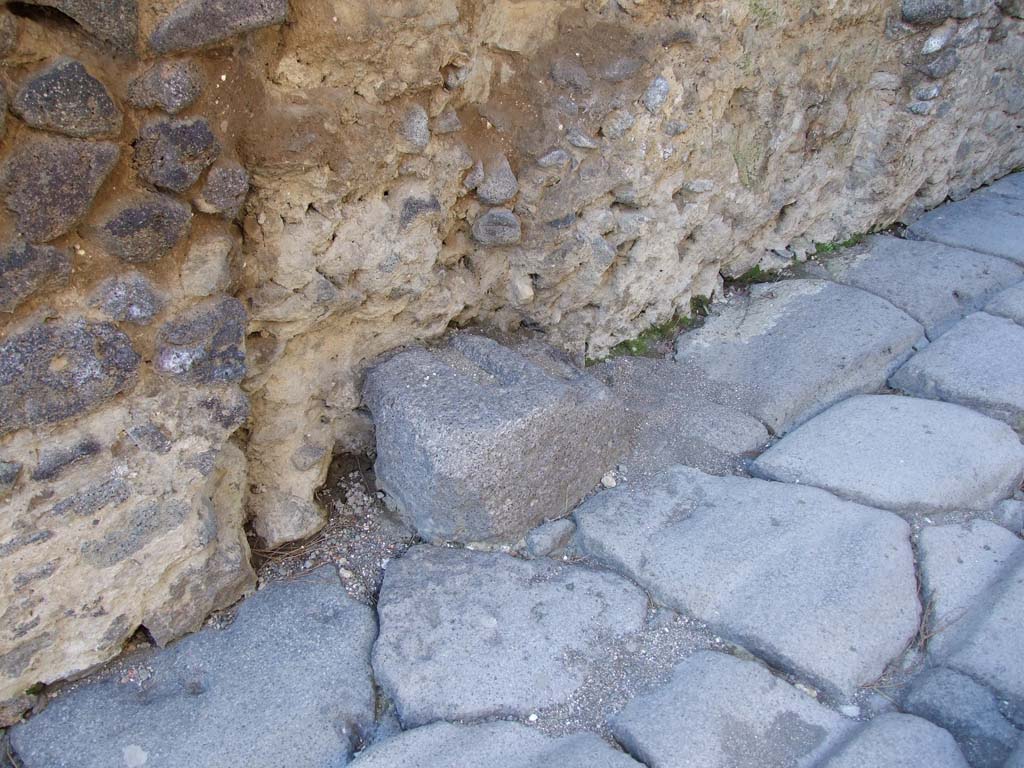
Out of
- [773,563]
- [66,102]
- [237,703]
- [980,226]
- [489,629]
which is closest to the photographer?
[66,102]

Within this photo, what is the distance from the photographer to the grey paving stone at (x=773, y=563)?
170cm

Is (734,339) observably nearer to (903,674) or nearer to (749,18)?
(749,18)

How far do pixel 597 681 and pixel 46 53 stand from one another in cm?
140

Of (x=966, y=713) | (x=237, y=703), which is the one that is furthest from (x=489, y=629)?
(x=966, y=713)

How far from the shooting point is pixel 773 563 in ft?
6.08

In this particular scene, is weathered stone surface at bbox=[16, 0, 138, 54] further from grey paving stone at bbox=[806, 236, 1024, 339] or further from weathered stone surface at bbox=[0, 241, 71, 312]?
grey paving stone at bbox=[806, 236, 1024, 339]

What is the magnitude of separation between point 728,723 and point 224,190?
1296mm

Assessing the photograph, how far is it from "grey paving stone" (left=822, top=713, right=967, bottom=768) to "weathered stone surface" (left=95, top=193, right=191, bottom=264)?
1.43 metres

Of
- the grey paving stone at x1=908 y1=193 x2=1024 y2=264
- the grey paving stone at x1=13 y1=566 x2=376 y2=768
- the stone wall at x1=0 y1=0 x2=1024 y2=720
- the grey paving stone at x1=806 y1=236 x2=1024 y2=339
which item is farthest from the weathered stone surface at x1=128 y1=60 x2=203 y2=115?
the grey paving stone at x1=908 y1=193 x2=1024 y2=264

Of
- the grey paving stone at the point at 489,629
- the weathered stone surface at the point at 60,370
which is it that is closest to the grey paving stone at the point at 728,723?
the grey paving stone at the point at 489,629

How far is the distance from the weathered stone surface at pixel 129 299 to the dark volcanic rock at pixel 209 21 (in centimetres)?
37

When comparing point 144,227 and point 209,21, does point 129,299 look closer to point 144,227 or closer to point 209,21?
point 144,227

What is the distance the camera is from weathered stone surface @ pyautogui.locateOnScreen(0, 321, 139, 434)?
1340 mm

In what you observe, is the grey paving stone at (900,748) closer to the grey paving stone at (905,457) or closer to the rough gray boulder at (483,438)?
the grey paving stone at (905,457)
